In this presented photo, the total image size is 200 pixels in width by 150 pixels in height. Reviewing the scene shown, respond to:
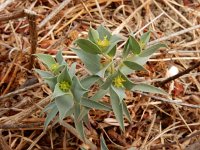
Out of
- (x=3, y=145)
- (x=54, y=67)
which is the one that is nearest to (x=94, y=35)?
(x=54, y=67)

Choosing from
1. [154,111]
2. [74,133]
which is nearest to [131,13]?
[154,111]

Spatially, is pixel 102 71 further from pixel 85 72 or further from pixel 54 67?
pixel 85 72

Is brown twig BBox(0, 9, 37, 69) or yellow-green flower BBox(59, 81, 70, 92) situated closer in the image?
yellow-green flower BBox(59, 81, 70, 92)

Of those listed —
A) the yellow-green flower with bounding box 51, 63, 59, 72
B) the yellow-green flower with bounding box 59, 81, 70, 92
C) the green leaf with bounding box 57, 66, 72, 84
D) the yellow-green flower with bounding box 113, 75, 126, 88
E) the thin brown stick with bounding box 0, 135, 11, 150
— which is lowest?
the thin brown stick with bounding box 0, 135, 11, 150

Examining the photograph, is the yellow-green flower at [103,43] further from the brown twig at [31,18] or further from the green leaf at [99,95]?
the brown twig at [31,18]

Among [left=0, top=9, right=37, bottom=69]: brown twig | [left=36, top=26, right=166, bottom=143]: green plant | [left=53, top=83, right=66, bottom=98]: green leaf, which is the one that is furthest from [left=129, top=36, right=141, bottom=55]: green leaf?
[left=0, top=9, right=37, bottom=69]: brown twig

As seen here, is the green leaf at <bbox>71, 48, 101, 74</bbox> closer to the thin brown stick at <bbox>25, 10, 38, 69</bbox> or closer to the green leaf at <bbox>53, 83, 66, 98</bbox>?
the green leaf at <bbox>53, 83, 66, 98</bbox>

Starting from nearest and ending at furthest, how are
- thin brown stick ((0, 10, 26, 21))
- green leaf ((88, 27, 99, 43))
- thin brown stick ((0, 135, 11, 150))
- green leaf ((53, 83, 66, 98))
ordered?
1. green leaf ((53, 83, 66, 98))
2. green leaf ((88, 27, 99, 43))
3. thin brown stick ((0, 135, 11, 150))
4. thin brown stick ((0, 10, 26, 21))
